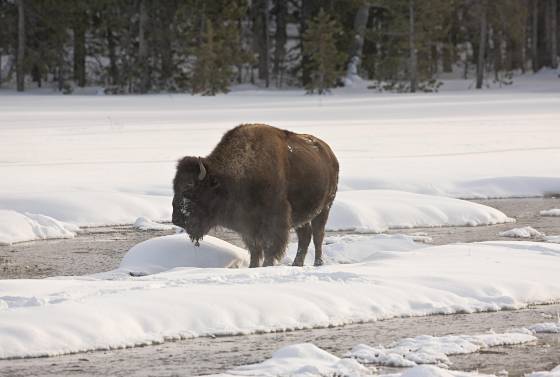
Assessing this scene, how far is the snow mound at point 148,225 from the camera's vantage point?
13656mm

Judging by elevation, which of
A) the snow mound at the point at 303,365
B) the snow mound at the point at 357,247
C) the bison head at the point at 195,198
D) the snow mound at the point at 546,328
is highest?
the bison head at the point at 195,198

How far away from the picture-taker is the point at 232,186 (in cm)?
1033

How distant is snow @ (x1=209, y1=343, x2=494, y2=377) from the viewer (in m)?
6.41

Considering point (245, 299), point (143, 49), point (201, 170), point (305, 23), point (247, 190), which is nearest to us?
point (245, 299)

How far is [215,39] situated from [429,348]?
41.8 metres

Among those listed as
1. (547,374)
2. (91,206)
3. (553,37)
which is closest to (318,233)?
(91,206)

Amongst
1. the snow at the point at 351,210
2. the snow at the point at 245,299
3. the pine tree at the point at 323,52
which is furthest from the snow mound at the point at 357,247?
the pine tree at the point at 323,52

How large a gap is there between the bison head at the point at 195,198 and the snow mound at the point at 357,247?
4.95 feet

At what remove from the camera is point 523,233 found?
41.8ft

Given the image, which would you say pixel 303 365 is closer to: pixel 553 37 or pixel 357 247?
pixel 357 247

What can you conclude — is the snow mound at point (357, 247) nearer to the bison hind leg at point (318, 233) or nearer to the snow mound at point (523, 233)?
the bison hind leg at point (318, 233)

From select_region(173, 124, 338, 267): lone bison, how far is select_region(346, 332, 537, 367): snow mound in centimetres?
322

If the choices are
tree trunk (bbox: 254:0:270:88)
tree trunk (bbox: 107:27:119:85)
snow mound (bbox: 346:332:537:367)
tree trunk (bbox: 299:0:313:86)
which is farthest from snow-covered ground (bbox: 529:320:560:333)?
tree trunk (bbox: 254:0:270:88)

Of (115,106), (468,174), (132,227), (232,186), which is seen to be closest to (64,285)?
(232,186)
